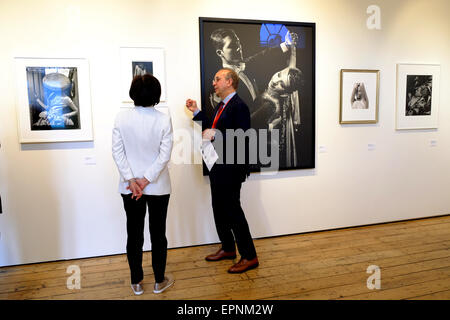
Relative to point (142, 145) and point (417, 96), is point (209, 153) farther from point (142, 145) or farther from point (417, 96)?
point (417, 96)

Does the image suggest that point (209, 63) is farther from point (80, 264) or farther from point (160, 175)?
point (80, 264)

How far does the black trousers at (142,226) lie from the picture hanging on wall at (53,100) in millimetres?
1090

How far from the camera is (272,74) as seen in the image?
3625mm

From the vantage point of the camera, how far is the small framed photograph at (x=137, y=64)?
321 centimetres

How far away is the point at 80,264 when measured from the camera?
3.19 m

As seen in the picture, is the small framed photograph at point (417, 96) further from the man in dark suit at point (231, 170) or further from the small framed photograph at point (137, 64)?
the small framed photograph at point (137, 64)

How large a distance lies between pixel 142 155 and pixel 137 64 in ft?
3.93

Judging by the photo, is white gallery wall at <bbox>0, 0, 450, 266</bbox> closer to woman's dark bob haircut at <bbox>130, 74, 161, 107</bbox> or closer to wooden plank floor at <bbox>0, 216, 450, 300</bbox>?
wooden plank floor at <bbox>0, 216, 450, 300</bbox>

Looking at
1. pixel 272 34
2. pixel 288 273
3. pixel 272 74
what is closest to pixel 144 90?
pixel 272 74

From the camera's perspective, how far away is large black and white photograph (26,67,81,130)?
3.05m

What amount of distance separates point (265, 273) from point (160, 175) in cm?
127

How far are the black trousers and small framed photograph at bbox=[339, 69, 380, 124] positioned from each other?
2424 mm

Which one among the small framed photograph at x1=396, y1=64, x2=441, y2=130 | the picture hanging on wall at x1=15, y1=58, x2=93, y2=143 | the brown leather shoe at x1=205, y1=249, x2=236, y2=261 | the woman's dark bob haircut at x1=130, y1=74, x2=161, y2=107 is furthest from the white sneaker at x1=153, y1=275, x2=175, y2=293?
the small framed photograph at x1=396, y1=64, x2=441, y2=130
